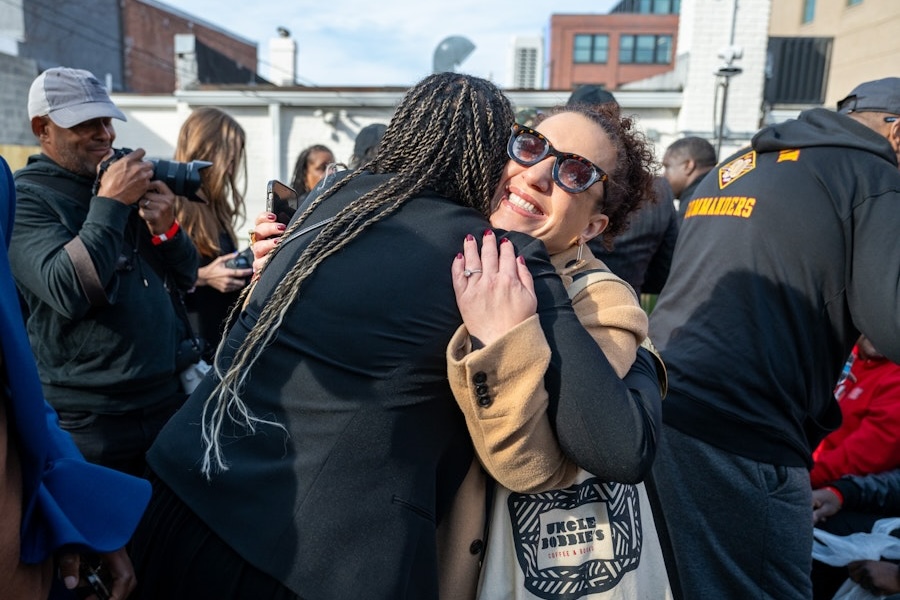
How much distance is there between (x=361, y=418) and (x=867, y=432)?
2626 mm

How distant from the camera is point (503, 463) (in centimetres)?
119

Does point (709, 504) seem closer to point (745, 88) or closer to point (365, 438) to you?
point (365, 438)

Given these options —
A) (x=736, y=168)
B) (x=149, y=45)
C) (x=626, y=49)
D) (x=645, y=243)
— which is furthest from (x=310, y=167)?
(x=626, y=49)

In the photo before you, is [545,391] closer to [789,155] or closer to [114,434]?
[789,155]

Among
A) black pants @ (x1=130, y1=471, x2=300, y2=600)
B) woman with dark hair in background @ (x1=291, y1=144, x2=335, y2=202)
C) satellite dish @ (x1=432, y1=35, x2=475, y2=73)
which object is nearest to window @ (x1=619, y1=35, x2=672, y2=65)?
satellite dish @ (x1=432, y1=35, x2=475, y2=73)

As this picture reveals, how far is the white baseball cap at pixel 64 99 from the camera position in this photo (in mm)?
2477

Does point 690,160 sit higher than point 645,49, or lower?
lower

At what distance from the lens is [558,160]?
1477 millimetres

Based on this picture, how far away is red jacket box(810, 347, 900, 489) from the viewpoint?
2.80 meters

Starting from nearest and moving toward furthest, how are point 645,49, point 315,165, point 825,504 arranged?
point 825,504
point 315,165
point 645,49

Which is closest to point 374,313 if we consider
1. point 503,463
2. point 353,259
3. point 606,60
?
point 353,259

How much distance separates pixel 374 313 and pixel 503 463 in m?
0.36

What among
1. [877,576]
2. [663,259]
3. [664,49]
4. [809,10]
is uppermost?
[664,49]

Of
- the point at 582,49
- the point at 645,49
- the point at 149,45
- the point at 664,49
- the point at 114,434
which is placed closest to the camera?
the point at 114,434
